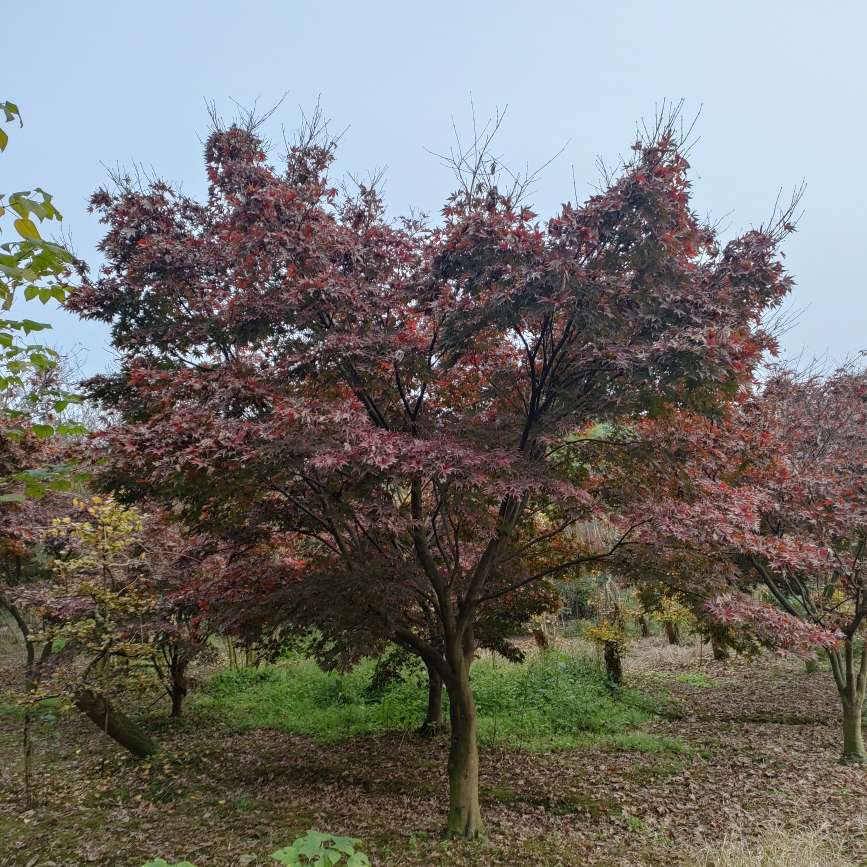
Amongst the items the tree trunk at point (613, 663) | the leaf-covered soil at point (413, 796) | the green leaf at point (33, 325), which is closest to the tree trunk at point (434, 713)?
the leaf-covered soil at point (413, 796)

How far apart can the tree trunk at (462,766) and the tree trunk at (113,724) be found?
399 centimetres

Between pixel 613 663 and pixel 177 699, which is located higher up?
pixel 613 663

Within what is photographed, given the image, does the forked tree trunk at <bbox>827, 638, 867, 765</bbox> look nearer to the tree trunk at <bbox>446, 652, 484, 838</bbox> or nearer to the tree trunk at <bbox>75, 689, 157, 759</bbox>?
the tree trunk at <bbox>446, 652, 484, 838</bbox>

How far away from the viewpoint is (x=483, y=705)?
997 cm

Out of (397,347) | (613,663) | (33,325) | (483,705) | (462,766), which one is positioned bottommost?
(483,705)

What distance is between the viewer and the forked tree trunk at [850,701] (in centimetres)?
695

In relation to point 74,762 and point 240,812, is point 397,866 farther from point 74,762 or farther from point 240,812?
point 74,762

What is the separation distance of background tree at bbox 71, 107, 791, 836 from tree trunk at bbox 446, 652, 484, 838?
0.06 ft

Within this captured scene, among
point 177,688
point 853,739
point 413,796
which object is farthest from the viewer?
point 177,688

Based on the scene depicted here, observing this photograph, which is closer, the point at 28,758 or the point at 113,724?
the point at 28,758

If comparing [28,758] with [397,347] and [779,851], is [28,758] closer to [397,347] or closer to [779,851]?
[397,347]

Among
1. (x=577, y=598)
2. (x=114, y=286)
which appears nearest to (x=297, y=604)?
(x=114, y=286)

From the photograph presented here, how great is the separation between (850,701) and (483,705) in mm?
Answer: 5201

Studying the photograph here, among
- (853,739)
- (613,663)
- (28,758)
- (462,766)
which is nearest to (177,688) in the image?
(28,758)
